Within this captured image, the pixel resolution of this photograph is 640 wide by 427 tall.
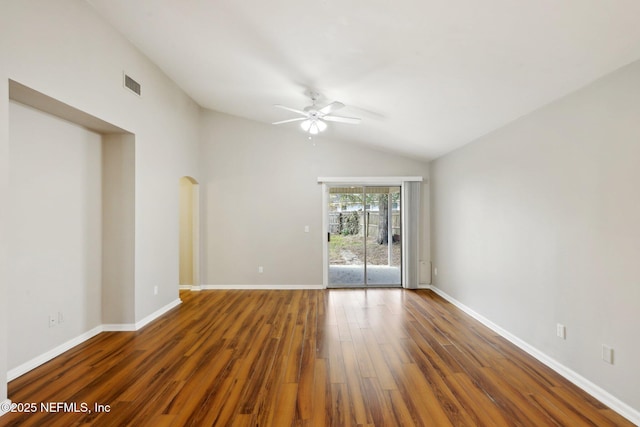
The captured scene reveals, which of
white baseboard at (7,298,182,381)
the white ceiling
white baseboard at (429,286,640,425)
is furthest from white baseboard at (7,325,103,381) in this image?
white baseboard at (429,286,640,425)

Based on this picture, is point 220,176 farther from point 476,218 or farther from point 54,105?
point 476,218

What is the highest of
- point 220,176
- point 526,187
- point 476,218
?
point 220,176

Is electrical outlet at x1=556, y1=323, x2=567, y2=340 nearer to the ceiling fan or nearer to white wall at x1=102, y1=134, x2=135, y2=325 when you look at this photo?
the ceiling fan

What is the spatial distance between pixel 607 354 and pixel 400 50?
114 inches

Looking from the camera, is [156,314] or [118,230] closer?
[118,230]

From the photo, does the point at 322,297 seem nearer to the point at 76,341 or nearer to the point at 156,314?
the point at 156,314

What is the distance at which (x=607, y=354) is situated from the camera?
223cm

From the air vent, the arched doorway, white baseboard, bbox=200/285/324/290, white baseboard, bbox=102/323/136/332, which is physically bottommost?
white baseboard, bbox=200/285/324/290

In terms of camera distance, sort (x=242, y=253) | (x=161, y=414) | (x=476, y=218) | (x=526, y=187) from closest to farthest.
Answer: (x=161, y=414) < (x=526, y=187) < (x=476, y=218) < (x=242, y=253)

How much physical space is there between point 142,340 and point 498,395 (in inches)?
141

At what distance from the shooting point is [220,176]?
581 cm

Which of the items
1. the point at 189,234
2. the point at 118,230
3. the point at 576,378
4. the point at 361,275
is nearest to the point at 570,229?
the point at 576,378

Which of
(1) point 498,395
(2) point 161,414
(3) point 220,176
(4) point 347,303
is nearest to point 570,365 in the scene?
(1) point 498,395

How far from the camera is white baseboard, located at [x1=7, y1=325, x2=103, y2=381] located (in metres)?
2.53
